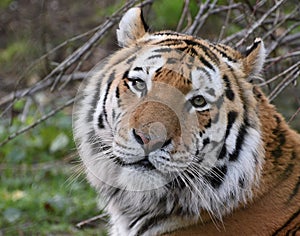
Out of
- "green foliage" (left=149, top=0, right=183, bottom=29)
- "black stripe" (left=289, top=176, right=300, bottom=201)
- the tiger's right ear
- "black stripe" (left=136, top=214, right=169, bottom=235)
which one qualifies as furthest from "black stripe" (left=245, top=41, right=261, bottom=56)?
"green foliage" (left=149, top=0, right=183, bottom=29)

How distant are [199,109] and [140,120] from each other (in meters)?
0.35

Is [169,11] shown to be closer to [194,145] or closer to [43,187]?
[43,187]

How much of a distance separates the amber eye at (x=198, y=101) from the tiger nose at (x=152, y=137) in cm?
28

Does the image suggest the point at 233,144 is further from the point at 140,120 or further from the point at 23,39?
the point at 23,39

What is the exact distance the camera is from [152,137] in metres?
3.22

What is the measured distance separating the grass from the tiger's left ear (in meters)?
1.52

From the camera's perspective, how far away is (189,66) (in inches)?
138

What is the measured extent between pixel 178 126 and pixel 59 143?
392cm

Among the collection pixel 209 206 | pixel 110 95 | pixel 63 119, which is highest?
pixel 110 95

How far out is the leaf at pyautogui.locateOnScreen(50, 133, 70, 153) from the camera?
23.3ft

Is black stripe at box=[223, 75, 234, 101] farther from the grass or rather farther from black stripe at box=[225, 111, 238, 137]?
the grass

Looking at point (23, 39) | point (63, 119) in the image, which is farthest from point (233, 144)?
point (23, 39)

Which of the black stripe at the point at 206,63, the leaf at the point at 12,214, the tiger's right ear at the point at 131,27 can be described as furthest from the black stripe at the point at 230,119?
the leaf at the point at 12,214

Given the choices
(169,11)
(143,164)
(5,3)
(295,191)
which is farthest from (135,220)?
(5,3)
